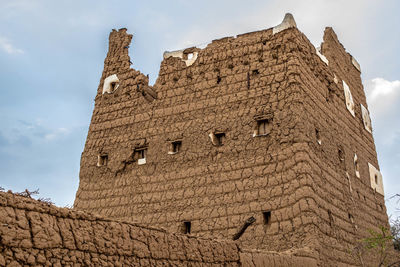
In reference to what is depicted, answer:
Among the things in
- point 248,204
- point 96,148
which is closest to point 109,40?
point 96,148

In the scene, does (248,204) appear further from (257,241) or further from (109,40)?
(109,40)

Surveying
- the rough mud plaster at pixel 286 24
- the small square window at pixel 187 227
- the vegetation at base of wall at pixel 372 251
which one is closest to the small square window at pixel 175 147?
the small square window at pixel 187 227

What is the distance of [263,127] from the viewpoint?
35.8ft

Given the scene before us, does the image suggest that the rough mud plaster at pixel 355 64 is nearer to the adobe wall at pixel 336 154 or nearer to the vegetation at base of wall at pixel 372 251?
the adobe wall at pixel 336 154

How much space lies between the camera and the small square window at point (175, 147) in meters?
11.5

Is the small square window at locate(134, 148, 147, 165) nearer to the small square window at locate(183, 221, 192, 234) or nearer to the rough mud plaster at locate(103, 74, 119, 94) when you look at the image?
the small square window at locate(183, 221, 192, 234)

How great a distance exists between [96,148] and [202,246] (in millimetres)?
6454

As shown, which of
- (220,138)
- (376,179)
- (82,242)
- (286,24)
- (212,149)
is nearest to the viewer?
(82,242)

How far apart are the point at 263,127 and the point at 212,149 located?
131 cm

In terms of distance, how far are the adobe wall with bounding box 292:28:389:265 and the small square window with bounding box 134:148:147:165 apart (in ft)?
13.4

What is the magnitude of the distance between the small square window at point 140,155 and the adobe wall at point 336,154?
13.4 ft

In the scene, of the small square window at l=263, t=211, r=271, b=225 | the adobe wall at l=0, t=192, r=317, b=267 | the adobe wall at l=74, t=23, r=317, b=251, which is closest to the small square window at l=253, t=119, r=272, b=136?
the adobe wall at l=74, t=23, r=317, b=251

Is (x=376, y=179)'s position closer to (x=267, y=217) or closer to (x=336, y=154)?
(x=336, y=154)

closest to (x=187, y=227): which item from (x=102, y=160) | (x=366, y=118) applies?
(x=102, y=160)
